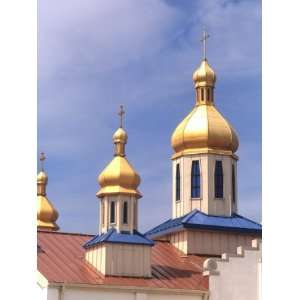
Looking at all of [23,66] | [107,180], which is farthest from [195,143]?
[23,66]

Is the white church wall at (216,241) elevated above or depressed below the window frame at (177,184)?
below

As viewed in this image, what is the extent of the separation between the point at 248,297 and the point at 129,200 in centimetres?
218

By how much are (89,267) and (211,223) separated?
8.34 ft

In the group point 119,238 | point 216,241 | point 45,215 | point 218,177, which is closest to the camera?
point 119,238

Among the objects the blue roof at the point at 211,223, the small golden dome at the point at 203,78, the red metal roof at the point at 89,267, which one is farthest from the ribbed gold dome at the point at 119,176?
the small golden dome at the point at 203,78

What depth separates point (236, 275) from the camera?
11.7 m

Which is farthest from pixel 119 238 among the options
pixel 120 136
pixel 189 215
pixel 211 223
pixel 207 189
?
pixel 207 189

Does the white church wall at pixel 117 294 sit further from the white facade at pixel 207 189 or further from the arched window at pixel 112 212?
the white facade at pixel 207 189

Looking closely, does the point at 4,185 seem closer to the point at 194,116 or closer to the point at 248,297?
the point at 248,297

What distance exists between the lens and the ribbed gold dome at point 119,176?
11.6 m

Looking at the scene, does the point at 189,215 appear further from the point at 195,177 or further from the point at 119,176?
the point at 119,176

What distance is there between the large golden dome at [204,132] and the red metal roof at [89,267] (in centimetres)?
190

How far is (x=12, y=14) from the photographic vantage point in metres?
3.42

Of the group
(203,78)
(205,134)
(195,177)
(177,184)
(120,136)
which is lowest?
(177,184)
